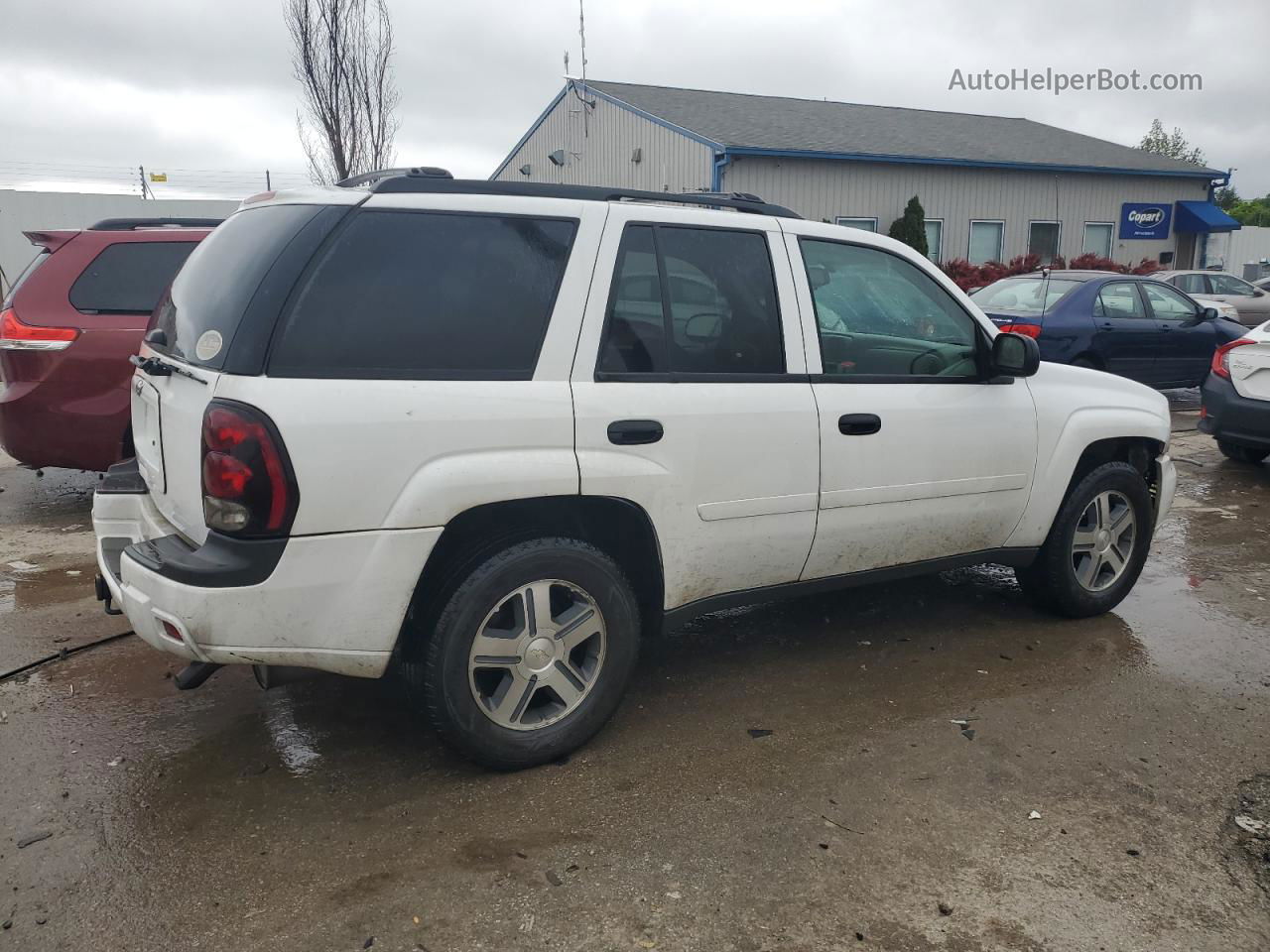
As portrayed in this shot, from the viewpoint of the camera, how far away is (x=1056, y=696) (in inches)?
159

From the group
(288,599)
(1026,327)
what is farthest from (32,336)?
(1026,327)

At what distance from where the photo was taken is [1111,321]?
36.4 feet

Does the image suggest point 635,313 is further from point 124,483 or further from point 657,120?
point 657,120

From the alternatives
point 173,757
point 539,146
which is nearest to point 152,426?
point 173,757

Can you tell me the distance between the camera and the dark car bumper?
7926 millimetres

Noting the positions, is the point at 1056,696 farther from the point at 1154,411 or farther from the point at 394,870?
the point at 394,870

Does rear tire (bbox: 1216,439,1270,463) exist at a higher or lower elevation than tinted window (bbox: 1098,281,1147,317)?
lower

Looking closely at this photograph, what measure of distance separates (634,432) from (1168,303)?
10679 millimetres

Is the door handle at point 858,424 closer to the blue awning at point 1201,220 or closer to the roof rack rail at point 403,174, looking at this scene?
the roof rack rail at point 403,174

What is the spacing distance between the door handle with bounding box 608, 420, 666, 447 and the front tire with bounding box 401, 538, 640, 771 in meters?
0.37

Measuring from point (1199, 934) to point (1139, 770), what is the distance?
0.88 metres

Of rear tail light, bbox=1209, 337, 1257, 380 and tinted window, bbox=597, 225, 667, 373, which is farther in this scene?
rear tail light, bbox=1209, 337, 1257, 380

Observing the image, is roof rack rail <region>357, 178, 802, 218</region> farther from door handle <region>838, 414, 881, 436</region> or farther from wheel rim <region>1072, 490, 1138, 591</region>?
wheel rim <region>1072, 490, 1138, 591</region>

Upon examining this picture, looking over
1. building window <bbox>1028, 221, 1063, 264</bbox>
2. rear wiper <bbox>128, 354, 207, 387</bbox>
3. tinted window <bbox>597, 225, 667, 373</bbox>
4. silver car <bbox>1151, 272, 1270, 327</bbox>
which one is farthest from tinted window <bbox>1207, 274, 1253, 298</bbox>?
rear wiper <bbox>128, 354, 207, 387</bbox>
